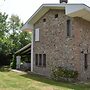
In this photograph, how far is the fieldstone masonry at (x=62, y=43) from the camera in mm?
22500

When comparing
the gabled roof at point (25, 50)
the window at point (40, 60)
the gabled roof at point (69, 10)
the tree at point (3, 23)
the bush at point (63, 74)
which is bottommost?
the bush at point (63, 74)

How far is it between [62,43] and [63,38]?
0.47m

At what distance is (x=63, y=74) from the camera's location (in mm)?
22016

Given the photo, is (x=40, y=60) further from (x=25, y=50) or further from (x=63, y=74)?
(x=25, y=50)

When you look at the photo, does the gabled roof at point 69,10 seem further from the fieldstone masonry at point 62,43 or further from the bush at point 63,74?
the bush at point 63,74

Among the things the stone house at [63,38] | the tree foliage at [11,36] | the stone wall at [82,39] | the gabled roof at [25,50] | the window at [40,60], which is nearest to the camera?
the stone house at [63,38]

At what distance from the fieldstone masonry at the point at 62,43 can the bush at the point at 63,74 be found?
0.66m

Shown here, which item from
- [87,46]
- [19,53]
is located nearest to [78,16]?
[87,46]

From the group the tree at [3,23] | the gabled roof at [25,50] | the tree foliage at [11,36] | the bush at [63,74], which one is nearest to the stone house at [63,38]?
the bush at [63,74]

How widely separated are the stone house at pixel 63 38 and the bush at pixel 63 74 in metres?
0.65

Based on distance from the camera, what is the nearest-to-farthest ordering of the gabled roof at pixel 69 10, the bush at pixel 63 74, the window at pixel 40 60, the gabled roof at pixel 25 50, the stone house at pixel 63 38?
the gabled roof at pixel 69 10
the bush at pixel 63 74
the stone house at pixel 63 38
the window at pixel 40 60
the gabled roof at pixel 25 50

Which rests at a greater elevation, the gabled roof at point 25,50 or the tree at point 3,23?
the tree at point 3,23

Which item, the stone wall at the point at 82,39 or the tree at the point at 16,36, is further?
the tree at the point at 16,36

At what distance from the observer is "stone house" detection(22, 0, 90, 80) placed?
22.4 meters
